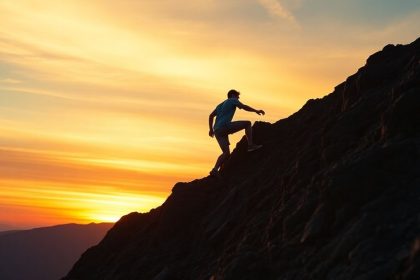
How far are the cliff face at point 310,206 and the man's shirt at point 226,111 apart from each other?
2.06 meters

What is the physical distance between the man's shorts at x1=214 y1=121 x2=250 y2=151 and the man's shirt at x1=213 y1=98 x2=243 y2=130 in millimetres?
148

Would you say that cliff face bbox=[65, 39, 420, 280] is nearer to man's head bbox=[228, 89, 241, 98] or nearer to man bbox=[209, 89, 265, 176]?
man bbox=[209, 89, 265, 176]

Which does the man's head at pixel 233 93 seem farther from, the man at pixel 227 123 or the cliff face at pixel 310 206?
the cliff face at pixel 310 206

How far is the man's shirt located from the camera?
1895 centimetres

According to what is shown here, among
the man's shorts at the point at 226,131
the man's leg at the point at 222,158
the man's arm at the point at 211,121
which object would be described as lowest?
the man's leg at the point at 222,158

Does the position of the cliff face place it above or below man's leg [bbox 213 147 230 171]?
below

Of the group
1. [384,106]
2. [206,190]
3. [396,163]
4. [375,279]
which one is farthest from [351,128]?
[206,190]

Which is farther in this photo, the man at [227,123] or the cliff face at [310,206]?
the man at [227,123]

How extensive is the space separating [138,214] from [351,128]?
1229 centimetres

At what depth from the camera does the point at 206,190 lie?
20953mm

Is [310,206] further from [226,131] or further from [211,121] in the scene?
[211,121]

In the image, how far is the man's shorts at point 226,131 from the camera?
63.3 ft

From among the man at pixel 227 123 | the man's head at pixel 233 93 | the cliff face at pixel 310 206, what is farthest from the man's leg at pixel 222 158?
the man's head at pixel 233 93

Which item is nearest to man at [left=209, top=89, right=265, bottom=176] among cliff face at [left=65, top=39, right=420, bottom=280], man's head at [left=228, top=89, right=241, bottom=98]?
man's head at [left=228, top=89, right=241, bottom=98]
